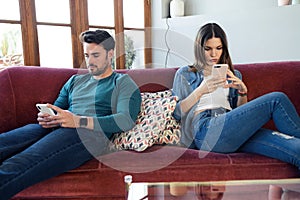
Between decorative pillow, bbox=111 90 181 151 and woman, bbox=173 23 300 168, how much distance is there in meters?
0.04

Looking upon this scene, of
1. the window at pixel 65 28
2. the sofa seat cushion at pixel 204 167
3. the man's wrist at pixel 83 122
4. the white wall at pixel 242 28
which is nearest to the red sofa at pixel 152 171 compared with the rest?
the sofa seat cushion at pixel 204 167

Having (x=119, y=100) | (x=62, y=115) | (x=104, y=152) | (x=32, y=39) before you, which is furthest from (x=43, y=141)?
(x=32, y=39)

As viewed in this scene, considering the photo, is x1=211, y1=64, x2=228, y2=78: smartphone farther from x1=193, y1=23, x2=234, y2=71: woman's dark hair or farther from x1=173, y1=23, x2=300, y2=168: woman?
x1=193, y1=23, x2=234, y2=71: woman's dark hair

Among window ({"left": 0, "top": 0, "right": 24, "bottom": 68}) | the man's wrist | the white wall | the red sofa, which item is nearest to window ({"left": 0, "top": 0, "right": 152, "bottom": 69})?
window ({"left": 0, "top": 0, "right": 24, "bottom": 68})

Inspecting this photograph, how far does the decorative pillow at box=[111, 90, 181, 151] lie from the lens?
123 centimetres

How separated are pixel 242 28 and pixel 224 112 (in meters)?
1.33

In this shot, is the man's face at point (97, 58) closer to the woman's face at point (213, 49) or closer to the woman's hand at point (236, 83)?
the woman's face at point (213, 49)

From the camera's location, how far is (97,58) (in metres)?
1.33

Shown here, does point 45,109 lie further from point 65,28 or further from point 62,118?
point 65,28

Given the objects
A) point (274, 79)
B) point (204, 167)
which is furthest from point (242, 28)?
point (204, 167)

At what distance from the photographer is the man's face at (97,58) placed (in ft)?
4.32

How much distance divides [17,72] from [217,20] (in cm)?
169

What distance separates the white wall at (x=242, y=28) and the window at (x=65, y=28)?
0.56ft

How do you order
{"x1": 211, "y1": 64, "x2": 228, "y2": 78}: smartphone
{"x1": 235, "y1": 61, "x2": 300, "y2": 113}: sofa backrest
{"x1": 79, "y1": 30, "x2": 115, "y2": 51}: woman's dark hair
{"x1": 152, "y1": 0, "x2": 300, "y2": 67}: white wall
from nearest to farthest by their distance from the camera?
{"x1": 211, "y1": 64, "x2": 228, "y2": 78}: smartphone, {"x1": 79, "y1": 30, "x2": 115, "y2": 51}: woman's dark hair, {"x1": 235, "y1": 61, "x2": 300, "y2": 113}: sofa backrest, {"x1": 152, "y1": 0, "x2": 300, "y2": 67}: white wall
